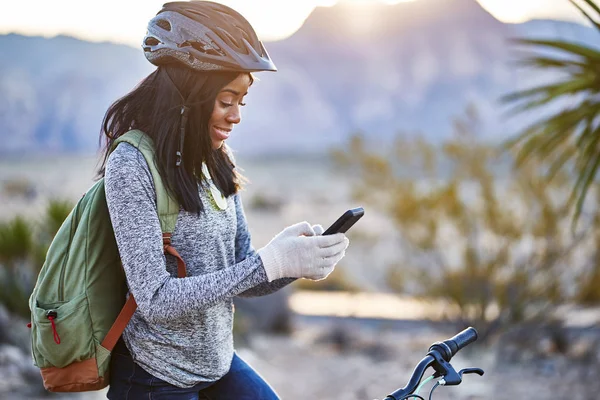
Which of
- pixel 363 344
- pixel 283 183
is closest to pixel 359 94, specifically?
pixel 283 183

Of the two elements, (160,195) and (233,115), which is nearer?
(160,195)

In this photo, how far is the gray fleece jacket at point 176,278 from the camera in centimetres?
189

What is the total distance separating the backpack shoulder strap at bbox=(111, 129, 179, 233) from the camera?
6.42 feet

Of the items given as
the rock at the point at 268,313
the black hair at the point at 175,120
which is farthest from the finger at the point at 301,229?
the rock at the point at 268,313

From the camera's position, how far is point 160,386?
207cm

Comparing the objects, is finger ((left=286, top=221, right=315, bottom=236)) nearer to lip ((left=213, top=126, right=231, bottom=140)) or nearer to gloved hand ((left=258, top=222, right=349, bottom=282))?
gloved hand ((left=258, top=222, right=349, bottom=282))

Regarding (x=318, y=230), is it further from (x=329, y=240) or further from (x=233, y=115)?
(x=233, y=115)

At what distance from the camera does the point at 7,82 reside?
168ft

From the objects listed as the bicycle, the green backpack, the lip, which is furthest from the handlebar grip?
the lip

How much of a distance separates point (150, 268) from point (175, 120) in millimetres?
433

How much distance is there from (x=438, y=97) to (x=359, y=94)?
781 cm

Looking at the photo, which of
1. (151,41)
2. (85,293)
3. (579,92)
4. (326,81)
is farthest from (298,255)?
(326,81)

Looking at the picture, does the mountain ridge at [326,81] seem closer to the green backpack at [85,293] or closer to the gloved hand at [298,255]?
the gloved hand at [298,255]

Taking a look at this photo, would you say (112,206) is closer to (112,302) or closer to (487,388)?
(112,302)
